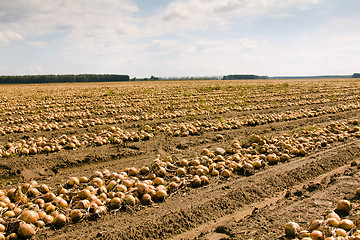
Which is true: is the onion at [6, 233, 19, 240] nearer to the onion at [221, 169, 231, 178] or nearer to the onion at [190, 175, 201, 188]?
the onion at [190, 175, 201, 188]

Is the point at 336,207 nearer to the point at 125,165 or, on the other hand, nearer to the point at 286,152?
the point at 286,152

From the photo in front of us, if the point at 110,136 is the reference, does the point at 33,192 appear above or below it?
below

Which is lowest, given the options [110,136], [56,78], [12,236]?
[12,236]

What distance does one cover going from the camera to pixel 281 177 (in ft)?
15.1

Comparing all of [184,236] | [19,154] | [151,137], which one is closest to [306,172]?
[184,236]

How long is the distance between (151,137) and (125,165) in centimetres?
234

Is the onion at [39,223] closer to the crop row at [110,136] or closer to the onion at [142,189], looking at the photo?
the onion at [142,189]

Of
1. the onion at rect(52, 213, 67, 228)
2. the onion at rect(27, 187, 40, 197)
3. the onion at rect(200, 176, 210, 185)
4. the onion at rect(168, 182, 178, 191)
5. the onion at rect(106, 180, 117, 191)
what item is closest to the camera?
the onion at rect(52, 213, 67, 228)

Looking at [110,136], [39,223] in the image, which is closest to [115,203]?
[39,223]

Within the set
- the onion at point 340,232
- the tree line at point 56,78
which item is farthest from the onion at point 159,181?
the tree line at point 56,78

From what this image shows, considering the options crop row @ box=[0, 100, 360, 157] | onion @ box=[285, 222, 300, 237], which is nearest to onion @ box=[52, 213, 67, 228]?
onion @ box=[285, 222, 300, 237]

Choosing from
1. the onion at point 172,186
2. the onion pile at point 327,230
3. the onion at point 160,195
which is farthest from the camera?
the onion at point 172,186

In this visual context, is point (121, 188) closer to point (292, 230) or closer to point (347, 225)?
point (292, 230)

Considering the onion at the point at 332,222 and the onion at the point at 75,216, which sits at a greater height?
the onion at the point at 332,222
